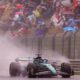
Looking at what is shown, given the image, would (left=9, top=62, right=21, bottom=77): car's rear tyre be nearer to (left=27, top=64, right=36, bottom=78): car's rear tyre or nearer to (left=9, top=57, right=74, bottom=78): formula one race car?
(left=9, top=57, right=74, bottom=78): formula one race car

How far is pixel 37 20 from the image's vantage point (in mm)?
39062

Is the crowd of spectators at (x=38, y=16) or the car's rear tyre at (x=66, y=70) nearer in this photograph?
the car's rear tyre at (x=66, y=70)

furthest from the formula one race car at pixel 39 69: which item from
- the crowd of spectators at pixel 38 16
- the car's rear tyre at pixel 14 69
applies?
the crowd of spectators at pixel 38 16

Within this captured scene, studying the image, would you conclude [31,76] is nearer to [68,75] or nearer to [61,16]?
[68,75]

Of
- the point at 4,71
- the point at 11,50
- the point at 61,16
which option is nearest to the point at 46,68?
the point at 4,71

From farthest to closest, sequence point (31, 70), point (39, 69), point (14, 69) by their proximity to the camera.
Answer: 1. point (14, 69)
2. point (39, 69)
3. point (31, 70)

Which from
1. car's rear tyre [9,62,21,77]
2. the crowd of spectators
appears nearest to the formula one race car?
car's rear tyre [9,62,21,77]

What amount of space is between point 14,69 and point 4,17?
47.6 feet

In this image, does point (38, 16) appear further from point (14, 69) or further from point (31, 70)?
point (31, 70)

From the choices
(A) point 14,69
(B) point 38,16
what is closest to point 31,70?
(A) point 14,69

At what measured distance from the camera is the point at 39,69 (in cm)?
2489

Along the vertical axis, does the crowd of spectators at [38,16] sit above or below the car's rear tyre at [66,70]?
above

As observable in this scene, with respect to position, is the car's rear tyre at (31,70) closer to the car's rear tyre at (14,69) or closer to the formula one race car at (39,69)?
the formula one race car at (39,69)

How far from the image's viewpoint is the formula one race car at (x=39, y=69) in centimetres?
2466
